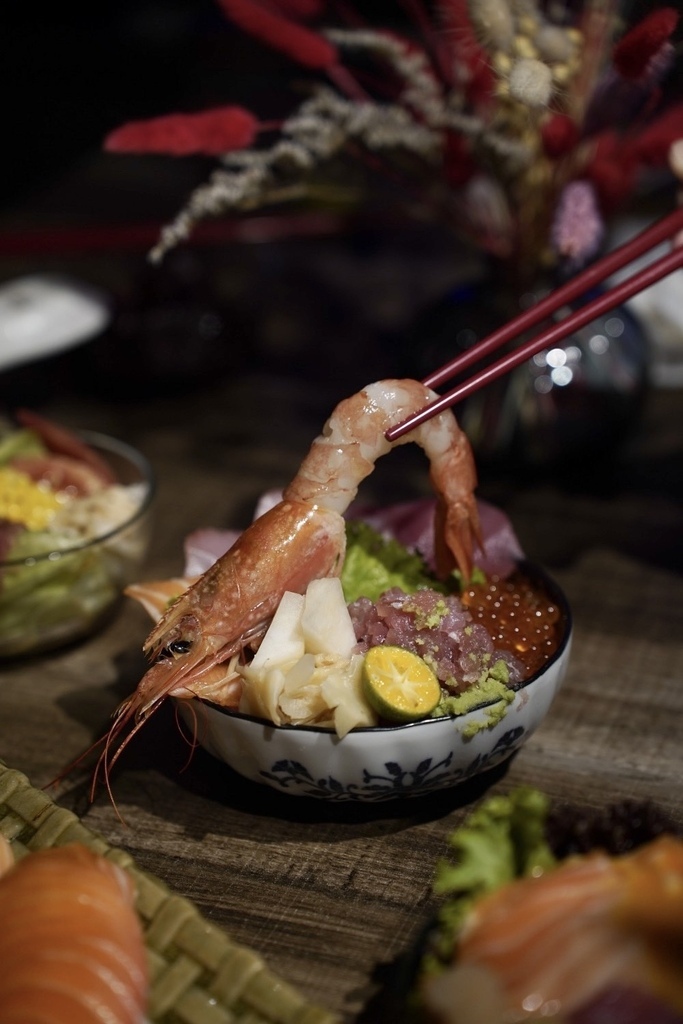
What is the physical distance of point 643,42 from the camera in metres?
1.51

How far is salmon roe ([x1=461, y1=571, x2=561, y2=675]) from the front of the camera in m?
1.31

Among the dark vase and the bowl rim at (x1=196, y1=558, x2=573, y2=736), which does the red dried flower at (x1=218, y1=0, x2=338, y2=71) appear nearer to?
the dark vase

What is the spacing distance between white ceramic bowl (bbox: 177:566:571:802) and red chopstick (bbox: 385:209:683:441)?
340mm

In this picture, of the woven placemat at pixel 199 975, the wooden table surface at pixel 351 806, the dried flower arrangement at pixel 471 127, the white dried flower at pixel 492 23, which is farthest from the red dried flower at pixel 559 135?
the woven placemat at pixel 199 975

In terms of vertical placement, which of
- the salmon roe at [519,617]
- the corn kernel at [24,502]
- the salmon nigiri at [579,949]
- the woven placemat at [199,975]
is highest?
the corn kernel at [24,502]

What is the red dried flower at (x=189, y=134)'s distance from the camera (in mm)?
1714

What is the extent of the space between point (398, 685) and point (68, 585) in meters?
0.72

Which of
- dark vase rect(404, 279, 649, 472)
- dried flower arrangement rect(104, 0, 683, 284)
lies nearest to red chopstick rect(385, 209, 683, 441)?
dried flower arrangement rect(104, 0, 683, 284)

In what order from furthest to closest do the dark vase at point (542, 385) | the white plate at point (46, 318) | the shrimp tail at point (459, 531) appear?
the white plate at point (46, 318) → the dark vase at point (542, 385) → the shrimp tail at point (459, 531)

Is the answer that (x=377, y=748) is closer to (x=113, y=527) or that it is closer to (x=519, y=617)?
(x=519, y=617)

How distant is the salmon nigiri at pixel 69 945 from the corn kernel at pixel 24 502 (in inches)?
31.2

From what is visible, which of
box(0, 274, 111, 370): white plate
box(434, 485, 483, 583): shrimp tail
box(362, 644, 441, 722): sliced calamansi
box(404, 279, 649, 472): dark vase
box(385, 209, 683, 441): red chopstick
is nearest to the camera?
box(362, 644, 441, 722): sliced calamansi

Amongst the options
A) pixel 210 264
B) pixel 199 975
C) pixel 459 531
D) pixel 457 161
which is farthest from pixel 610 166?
pixel 199 975

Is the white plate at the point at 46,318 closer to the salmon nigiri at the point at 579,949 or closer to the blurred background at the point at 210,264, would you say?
the blurred background at the point at 210,264
